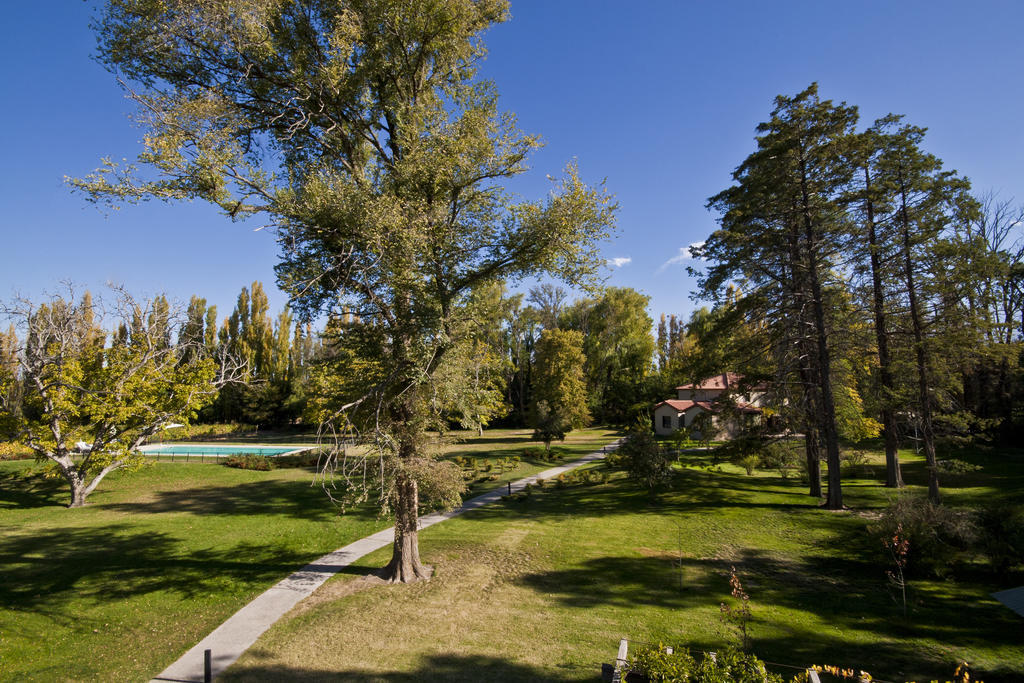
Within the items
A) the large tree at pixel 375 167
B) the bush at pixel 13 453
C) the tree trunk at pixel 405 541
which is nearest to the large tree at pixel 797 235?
the large tree at pixel 375 167

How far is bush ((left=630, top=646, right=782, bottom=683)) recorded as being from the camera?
5.11m

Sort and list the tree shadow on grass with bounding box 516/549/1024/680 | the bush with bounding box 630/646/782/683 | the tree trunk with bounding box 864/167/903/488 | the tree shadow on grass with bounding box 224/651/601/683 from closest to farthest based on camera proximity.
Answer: the bush with bounding box 630/646/782/683 → the tree shadow on grass with bounding box 224/651/601/683 → the tree shadow on grass with bounding box 516/549/1024/680 → the tree trunk with bounding box 864/167/903/488

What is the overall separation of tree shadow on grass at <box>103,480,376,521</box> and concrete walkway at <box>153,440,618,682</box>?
412 centimetres

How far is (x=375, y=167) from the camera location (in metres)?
12.3

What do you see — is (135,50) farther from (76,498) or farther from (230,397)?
(230,397)

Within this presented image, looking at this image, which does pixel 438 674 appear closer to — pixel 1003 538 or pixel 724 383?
pixel 1003 538

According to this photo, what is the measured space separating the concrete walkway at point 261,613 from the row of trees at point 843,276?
47.2 ft

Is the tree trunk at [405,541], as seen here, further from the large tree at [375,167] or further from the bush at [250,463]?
the bush at [250,463]

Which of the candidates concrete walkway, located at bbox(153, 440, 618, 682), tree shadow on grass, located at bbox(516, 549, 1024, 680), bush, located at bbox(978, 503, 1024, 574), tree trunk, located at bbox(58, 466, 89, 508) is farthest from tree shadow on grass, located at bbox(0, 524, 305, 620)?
bush, located at bbox(978, 503, 1024, 574)

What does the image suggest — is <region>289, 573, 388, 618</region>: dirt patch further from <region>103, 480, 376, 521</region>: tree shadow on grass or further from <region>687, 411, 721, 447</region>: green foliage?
<region>687, 411, 721, 447</region>: green foliage

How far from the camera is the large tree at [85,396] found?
18827 mm

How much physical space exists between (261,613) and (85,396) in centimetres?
1594

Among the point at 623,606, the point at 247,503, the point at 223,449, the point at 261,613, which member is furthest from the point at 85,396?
the point at 623,606

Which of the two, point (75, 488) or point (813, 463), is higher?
point (813, 463)
